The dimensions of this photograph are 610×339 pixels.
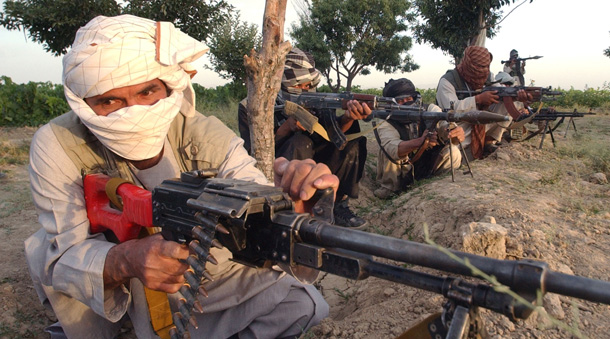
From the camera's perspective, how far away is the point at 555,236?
2990mm

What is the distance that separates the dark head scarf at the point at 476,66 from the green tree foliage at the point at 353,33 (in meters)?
25.5

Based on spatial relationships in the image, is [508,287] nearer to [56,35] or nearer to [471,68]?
[471,68]

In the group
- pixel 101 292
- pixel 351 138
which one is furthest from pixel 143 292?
pixel 351 138

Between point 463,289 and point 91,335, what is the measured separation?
7.42ft

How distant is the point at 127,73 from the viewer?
6.91 feet

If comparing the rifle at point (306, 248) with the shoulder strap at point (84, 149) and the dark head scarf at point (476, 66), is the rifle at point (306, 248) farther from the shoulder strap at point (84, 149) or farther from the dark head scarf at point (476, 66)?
the dark head scarf at point (476, 66)

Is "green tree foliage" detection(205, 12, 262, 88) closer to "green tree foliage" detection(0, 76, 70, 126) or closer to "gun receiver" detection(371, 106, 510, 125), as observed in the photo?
"green tree foliage" detection(0, 76, 70, 126)

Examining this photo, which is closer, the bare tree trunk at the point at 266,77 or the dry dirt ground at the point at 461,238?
the dry dirt ground at the point at 461,238

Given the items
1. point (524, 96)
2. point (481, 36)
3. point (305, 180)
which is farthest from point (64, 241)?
point (481, 36)

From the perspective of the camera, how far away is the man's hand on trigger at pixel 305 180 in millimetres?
1797

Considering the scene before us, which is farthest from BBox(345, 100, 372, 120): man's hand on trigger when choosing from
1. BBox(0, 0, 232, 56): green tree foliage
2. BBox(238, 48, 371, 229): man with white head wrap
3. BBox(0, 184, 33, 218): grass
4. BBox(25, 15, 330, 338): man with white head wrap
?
BBox(0, 0, 232, 56): green tree foliage

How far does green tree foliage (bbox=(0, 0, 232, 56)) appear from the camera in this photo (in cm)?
1407

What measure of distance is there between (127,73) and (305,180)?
1117 mm

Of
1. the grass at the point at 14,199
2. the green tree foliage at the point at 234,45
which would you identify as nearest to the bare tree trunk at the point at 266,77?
the grass at the point at 14,199
